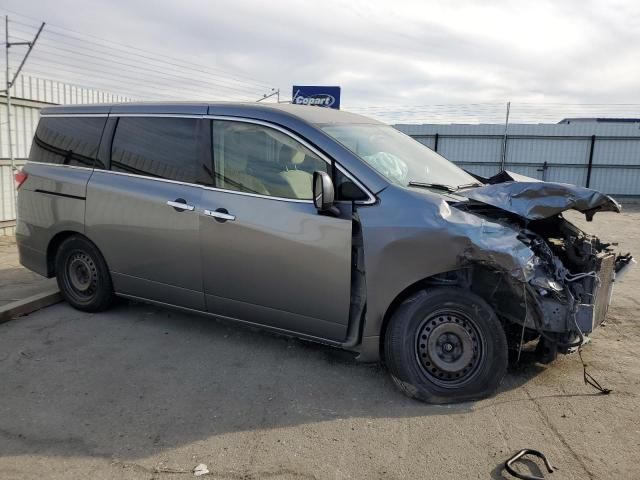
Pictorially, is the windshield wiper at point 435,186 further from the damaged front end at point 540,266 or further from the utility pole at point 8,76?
the utility pole at point 8,76

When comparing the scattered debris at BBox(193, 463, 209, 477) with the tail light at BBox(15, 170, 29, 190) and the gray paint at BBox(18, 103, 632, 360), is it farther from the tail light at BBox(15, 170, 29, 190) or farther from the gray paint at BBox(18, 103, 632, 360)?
the tail light at BBox(15, 170, 29, 190)

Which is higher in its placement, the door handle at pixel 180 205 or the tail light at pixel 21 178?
the tail light at pixel 21 178

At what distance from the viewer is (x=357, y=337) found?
3738 mm

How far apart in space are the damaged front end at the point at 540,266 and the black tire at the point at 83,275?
3.32 m

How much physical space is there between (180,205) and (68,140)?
1.70 meters

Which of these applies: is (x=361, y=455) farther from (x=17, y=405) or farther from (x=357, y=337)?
(x=17, y=405)

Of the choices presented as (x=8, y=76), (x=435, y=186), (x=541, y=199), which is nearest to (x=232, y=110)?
(x=435, y=186)

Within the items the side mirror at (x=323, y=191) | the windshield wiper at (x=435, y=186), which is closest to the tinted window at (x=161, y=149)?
the side mirror at (x=323, y=191)

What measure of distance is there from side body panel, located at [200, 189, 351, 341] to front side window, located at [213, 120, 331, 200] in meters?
0.10

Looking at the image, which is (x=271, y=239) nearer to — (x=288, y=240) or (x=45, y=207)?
(x=288, y=240)

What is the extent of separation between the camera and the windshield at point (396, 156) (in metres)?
3.90

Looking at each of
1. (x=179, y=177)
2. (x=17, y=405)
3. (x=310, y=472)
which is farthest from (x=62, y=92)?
(x=310, y=472)

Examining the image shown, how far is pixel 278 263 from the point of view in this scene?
388cm

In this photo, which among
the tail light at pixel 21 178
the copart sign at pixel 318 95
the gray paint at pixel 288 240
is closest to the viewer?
the gray paint at pixel 288 240
